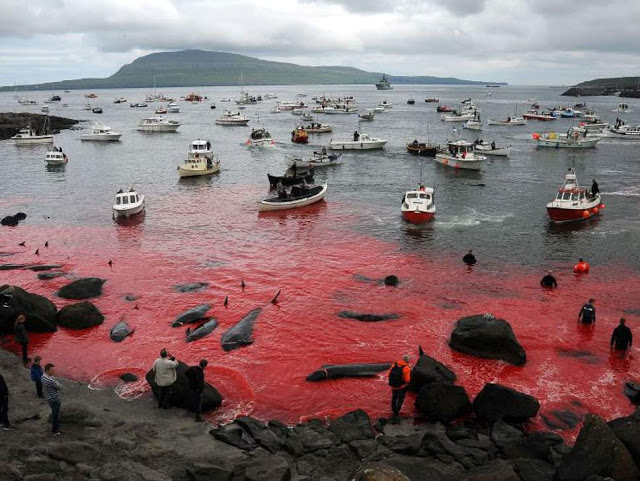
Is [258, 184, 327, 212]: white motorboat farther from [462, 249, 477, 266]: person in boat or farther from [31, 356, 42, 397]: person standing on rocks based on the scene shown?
[31, 356, 42, 397]: person standing on rocks

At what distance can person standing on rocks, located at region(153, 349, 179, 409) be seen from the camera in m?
17.7

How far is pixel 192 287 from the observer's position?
31.2 metres

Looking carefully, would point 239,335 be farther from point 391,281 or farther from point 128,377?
point 391,281

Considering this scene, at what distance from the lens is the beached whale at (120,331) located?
81.2 ft

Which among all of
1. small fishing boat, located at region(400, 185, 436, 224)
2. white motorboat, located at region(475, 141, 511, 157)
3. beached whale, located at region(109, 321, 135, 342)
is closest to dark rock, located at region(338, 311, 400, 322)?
beached whale, located at region(109, 321, 135, 342)

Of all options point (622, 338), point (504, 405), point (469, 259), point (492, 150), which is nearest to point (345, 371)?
point (504, 405)

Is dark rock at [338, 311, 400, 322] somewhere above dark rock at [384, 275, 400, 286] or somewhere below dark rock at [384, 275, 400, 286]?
below

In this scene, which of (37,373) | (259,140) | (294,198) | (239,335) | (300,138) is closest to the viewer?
(37,373)

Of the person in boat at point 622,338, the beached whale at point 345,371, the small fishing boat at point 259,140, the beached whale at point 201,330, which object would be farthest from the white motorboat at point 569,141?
the beached whale at point 345,371

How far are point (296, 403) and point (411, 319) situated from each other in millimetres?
9394

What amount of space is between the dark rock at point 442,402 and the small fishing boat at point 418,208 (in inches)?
1116

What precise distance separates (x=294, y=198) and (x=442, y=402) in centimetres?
3539

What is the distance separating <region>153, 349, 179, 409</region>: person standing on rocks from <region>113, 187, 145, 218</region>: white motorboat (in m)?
31.4

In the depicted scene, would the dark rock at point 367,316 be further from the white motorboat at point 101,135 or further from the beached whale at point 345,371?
the white motorboat at point 101,135
